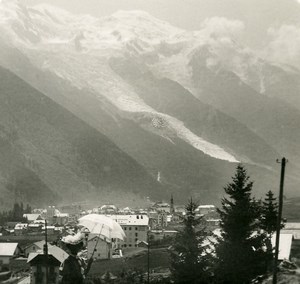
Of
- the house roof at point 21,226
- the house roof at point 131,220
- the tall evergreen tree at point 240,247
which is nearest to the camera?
the tall evergreen tree at point 240,247

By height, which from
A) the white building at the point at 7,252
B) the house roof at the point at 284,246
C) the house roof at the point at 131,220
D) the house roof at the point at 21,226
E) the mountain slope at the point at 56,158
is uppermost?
the mountain slope at the point at 56,158

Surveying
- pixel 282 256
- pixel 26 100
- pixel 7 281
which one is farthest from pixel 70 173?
pixel 282 256

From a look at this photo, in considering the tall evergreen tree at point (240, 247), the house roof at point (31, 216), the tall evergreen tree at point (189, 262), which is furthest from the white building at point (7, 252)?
the tall evergreen tree at point (240, 247)

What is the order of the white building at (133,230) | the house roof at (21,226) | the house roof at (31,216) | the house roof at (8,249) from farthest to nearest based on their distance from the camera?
the house roof at (31,216) < the house roof at (21,226) < the white building at (133,230) < the house roof at (8,249)

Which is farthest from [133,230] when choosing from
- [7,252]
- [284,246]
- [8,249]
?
[284,246]

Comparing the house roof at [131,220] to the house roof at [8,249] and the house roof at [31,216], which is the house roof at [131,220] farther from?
the house roof at [8,249]

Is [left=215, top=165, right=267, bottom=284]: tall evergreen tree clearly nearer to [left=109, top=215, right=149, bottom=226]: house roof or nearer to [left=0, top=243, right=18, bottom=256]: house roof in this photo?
[left=0, top=243, right=18, bottom=256]: house roof

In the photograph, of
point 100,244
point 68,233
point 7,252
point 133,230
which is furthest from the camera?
point 133,230

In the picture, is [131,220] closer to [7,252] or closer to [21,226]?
[21,226]
